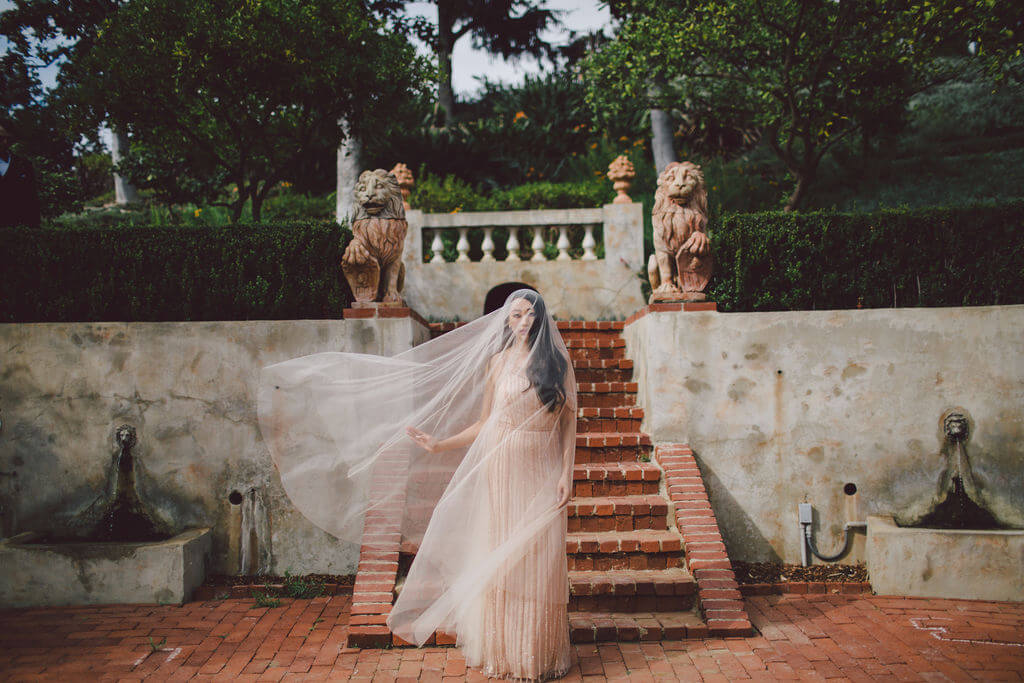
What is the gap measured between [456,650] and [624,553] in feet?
4.71

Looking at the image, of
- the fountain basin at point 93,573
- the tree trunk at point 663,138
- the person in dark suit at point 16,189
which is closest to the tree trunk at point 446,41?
the tree trunk at point 663,138

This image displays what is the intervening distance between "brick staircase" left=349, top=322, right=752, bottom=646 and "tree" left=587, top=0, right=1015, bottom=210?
249 inches

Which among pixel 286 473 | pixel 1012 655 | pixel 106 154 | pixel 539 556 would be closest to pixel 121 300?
pixel 286 473

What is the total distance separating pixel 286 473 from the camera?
4.41 m

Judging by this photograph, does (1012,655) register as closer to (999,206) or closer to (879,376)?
(879,376)

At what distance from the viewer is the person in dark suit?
20.8 feet

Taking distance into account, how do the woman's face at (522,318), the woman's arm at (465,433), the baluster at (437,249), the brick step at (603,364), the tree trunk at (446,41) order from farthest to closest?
the tree trunk at (446,41)
the baluster at (437,249)
the brick step at (603,364)
the woman's arm at (465,433)
the woman's face at (522,318)

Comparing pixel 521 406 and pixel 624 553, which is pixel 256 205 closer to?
pixel 521 406

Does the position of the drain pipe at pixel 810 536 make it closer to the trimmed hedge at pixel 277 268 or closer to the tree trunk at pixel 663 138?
the trimmed hedge at pixel 277 268

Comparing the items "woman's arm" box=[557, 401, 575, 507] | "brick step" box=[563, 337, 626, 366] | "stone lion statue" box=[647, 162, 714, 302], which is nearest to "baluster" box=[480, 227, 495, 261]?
"brick step" box=[563, 337, 626, 366]

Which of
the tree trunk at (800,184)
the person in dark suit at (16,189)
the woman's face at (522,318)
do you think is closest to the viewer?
the woman's face at (522,318)

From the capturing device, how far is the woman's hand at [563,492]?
3.85m

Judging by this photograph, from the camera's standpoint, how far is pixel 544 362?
3.89 meters

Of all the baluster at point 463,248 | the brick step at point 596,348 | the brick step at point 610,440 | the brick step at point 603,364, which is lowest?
the brick step at point 610,440
